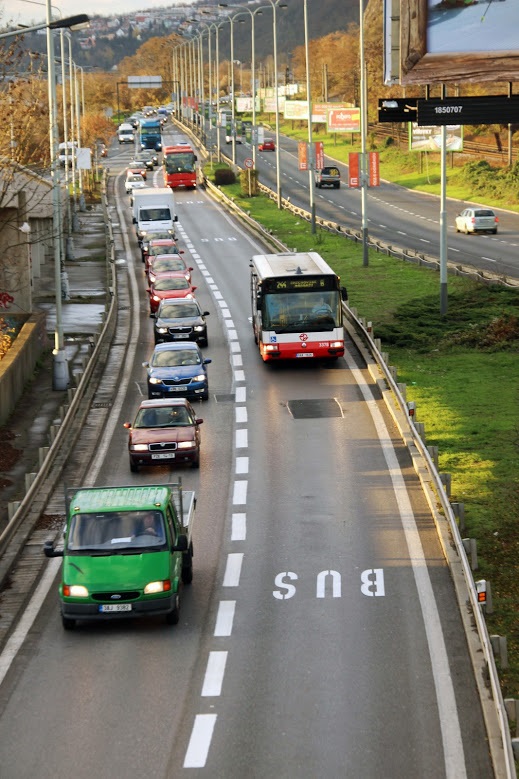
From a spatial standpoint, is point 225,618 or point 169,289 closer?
point 225,618

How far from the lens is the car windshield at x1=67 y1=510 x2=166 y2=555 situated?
20.0 metres

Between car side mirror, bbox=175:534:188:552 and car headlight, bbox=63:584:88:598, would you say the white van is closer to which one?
car side mirror, bbox=175:534:188:552

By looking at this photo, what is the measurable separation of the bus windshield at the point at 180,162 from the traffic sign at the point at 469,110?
7492cm

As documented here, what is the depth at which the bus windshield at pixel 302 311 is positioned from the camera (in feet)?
129

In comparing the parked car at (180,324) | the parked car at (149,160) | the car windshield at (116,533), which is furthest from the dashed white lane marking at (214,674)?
the parked car at (149,160)

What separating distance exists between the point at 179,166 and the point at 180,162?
470 millimetres

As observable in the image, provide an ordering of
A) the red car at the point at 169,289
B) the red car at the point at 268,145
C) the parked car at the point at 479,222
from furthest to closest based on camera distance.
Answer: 1. the red car at the point at 268,145
2. the parked car at the point at 479,222
3. the red car at the point at 169,289

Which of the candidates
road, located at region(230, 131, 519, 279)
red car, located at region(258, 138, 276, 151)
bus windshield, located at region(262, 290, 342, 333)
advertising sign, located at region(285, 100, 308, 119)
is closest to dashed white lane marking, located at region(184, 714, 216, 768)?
bus windshield, located at region(262, 290, 342, 333)

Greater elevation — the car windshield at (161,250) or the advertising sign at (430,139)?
the advertising sign at (430,139)

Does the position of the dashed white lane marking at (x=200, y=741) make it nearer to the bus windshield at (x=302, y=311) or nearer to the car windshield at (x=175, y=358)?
the car windshield at (x=175, y=358)

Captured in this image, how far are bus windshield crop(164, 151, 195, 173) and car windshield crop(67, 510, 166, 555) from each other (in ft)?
285

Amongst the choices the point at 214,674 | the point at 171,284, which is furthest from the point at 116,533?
the point at 171,284

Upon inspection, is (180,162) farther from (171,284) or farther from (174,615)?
(174,615)

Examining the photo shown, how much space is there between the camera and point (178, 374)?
36.1 m
